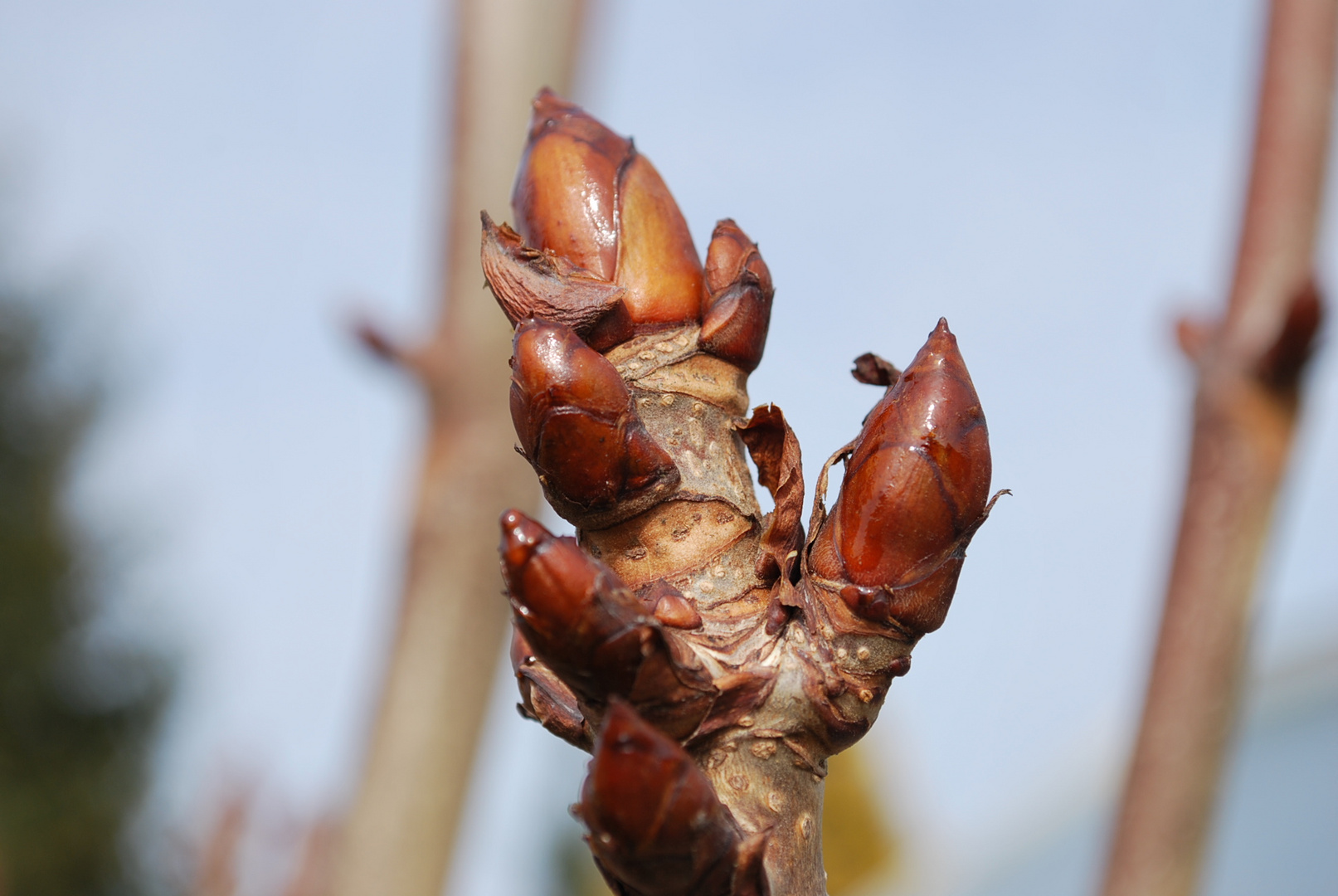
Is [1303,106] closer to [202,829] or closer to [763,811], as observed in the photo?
[763,811]

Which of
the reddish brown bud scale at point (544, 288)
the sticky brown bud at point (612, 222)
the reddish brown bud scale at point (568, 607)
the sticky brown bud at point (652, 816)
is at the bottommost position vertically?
the sticky brown bud at point (652, 816)

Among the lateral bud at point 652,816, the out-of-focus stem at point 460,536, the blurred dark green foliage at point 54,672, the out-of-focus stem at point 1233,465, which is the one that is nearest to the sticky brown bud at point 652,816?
the lateral bud at point 652,816

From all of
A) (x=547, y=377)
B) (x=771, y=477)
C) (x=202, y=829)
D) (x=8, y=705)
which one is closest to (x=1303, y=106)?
(x=771, y=477)

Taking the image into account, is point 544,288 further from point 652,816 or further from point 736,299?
point 652,816

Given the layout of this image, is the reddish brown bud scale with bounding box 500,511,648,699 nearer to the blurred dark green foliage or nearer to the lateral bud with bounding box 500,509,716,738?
the lateral bud with bounding box 500,509,716,738

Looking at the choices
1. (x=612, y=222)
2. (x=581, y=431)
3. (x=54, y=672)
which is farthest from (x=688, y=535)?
(x=54, y=672)

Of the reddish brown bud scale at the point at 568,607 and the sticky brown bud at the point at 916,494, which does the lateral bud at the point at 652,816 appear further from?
the sticky brown bud at the point at 916,494
